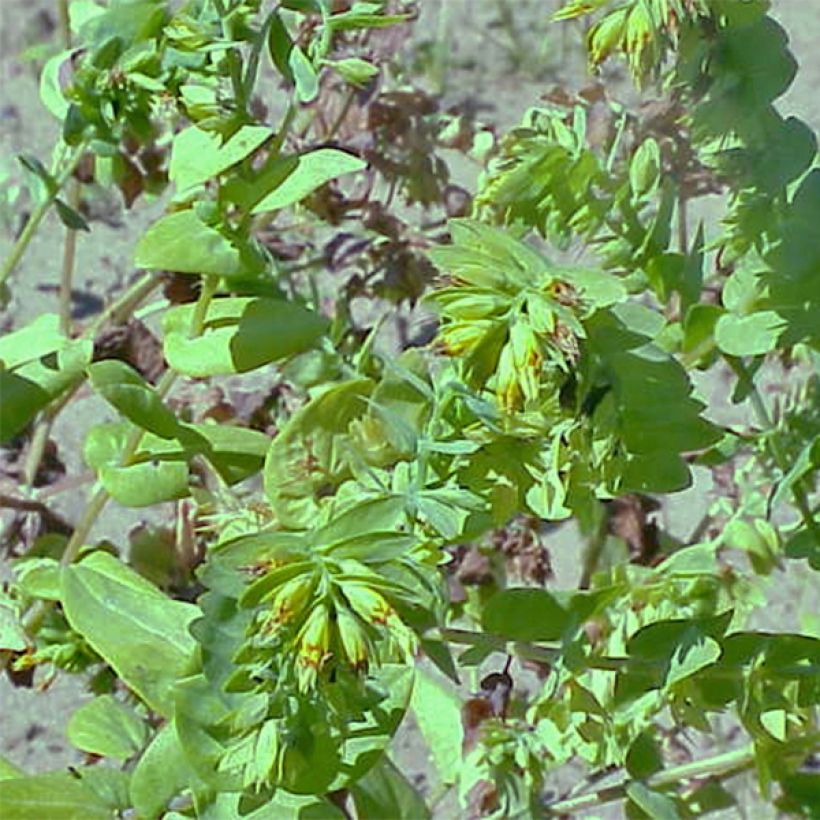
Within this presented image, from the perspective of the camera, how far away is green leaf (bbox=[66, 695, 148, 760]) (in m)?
1.41

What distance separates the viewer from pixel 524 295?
1.07m

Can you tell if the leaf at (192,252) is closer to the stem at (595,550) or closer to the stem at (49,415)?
the stem at (49,415)

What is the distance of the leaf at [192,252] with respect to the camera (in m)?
1.32

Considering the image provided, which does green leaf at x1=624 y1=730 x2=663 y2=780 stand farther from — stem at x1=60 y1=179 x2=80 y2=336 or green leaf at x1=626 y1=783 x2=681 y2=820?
stem at x1=60 y1=179 x2=80 y2=336

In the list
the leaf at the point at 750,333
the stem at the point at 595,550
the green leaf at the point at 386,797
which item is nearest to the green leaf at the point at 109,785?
the green leaf at the point at 386,797

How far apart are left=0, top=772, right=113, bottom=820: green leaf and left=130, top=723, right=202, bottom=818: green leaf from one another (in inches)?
2.6

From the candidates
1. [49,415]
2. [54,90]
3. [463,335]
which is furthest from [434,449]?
[49,415]

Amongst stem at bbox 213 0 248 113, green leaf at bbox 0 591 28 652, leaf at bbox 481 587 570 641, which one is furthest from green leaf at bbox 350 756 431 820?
stem at bbox 213 0 248 113

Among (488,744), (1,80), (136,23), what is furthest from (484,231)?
(1,80)

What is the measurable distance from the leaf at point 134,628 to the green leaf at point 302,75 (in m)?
0.34

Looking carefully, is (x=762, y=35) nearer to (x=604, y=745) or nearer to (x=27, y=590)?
(x=604, y=745)

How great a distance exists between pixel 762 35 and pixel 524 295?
0.27 metres

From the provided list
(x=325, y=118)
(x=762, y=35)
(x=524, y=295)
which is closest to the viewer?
(x=524, y=295)

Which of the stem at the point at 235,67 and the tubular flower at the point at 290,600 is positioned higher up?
the stem at the point at 235,67
